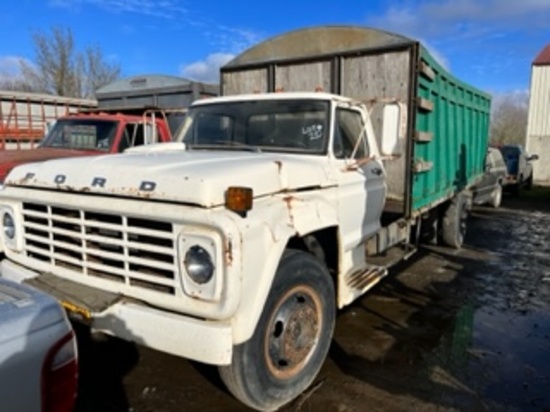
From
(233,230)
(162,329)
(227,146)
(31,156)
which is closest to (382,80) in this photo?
(227,146)

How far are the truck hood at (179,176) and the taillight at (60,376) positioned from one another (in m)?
1.15

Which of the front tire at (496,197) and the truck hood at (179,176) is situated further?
the front tire at (496,197)

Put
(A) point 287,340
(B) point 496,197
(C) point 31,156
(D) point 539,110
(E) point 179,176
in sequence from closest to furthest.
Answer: (E) point 179,176 < (A) point 287,340 < (C) point 31,156 < (B) point 496,197 < (D) point 539,110

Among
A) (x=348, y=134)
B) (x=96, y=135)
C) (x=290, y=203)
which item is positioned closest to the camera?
(x=290, y=203)

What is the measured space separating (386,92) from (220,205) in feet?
11.4

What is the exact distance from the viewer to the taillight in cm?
158

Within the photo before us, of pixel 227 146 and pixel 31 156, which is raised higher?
pixel 227 146

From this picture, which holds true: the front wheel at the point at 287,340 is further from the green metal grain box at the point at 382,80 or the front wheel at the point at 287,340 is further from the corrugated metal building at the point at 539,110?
the corrugated metal building at the point at 539,110

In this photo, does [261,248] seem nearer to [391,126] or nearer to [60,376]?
[60,376]

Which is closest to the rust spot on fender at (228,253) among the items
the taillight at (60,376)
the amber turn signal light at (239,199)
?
the amber turn signal light at (239,199)

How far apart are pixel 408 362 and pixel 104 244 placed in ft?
8.65

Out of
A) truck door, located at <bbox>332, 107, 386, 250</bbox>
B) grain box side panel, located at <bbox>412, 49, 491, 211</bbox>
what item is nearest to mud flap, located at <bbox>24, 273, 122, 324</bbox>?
truck door, located at <bbox>332, 107, 386, 250</bbox>

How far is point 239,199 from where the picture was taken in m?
2.63

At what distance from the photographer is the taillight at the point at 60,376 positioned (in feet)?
5.18
